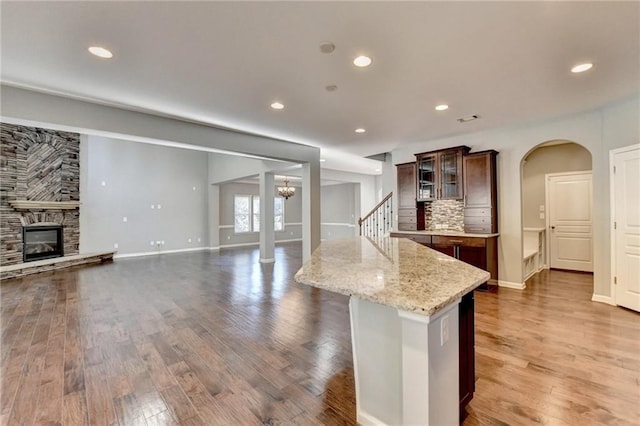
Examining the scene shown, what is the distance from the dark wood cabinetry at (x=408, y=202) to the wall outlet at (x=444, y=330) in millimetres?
4447

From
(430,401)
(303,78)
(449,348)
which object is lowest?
(430,401)

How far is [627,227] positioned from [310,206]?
15.8 ft

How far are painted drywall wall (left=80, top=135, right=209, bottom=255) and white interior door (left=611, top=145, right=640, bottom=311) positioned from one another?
34.3 feet

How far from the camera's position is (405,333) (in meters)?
1.30

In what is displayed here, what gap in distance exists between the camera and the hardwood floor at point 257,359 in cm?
189

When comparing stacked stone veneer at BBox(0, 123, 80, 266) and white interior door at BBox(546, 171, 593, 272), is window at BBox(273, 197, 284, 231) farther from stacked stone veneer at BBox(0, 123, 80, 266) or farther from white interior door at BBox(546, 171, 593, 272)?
white interior door at BBox(546, 171, 593, 272)

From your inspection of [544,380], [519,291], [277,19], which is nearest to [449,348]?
[544,380]

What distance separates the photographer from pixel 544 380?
2.18m

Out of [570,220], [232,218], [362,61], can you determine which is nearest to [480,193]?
[570,220]

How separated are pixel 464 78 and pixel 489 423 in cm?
299

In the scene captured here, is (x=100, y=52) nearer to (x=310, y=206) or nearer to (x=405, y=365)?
(x=405, y=365)

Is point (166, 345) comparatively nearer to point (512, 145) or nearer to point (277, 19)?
point (277, 19)

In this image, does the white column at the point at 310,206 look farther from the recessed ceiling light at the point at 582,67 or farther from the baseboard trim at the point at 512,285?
the recessed ceiling light at the point at 582,67

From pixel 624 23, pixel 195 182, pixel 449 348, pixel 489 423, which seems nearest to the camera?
pixel 449 348
